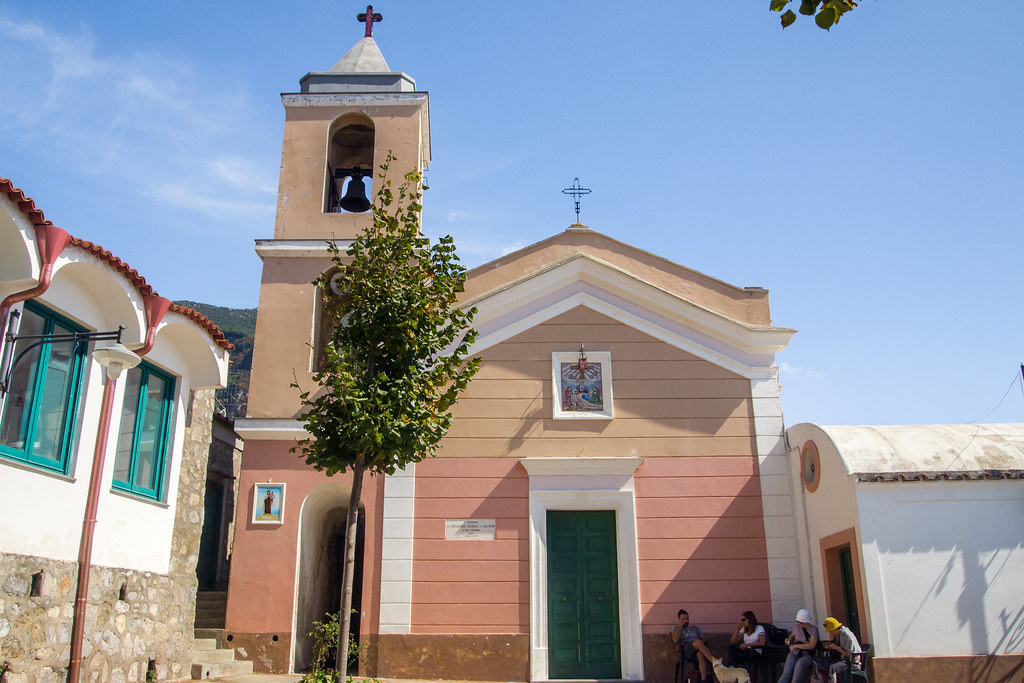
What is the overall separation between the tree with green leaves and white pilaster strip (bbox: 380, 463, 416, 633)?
14.5 feet

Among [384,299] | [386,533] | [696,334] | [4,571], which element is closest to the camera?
[4,571]

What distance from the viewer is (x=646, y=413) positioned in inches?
512

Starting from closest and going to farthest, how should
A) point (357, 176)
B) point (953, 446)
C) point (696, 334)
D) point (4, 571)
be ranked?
point (4, 571)
point (953, 446)
point (696, 334)
point (357, 176)

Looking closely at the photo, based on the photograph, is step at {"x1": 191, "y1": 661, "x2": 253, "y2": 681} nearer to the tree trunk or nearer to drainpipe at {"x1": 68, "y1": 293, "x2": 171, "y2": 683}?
drainpipe at {"x1": 68, "y1": 293, "x2": 171, "y2": 683}

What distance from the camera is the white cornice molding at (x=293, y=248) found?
45.5 feet

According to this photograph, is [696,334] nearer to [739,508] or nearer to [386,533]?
[739,508]

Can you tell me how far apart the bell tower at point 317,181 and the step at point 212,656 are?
3.29 m

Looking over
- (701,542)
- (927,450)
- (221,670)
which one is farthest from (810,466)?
(221,670)

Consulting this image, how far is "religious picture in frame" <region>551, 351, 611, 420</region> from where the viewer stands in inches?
509

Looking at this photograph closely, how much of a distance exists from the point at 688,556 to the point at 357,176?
8289 mm

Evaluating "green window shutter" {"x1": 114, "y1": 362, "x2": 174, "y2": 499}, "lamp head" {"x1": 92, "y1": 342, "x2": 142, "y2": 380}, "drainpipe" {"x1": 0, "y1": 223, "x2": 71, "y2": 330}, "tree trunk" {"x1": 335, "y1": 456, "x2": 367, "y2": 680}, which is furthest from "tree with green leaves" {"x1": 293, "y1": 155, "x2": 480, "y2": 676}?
"green window shutter" {"x1": 114, "y1": 362, "x2": 174, "y2": 499}

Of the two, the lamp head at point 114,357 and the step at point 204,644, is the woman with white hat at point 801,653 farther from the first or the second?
the lamp head at point 114,357

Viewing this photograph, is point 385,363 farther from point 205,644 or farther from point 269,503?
point 205,644

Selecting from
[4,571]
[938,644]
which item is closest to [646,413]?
[938,644]
